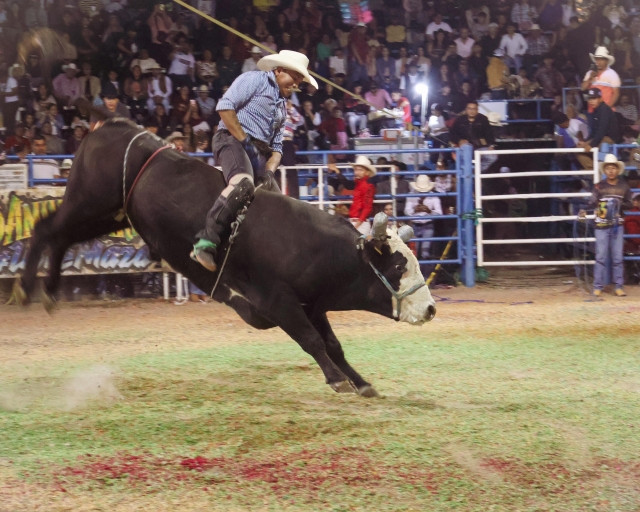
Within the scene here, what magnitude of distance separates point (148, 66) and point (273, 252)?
11463 millimetres

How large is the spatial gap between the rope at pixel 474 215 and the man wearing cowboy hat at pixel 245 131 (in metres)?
6.88

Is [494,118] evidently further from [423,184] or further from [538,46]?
[538,46]

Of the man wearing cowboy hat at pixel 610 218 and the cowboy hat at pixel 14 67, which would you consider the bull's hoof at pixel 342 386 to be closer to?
the man wearing cowboy hat at pixel 610 218

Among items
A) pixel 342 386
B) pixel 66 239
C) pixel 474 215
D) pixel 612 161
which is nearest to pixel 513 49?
pixel 474 215

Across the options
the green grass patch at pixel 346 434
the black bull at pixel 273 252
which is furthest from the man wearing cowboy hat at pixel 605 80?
the black bull at pixel 273 252

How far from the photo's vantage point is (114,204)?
237 inches

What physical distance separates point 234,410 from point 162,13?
44.1 feet

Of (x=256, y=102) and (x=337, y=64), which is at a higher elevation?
(x=337, y=64)

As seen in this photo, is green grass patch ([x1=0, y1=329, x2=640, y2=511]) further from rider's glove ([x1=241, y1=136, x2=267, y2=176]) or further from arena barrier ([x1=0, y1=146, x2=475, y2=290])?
arena barrier ([x1=0, y1=146, x2=475, y2=290])

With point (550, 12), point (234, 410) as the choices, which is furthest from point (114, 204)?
point (550, 12)

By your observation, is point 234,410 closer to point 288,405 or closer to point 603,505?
point 288,405

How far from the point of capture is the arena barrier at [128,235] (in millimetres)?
11328

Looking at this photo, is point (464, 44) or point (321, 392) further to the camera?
point (464, 44)

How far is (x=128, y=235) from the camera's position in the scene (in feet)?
38.2
